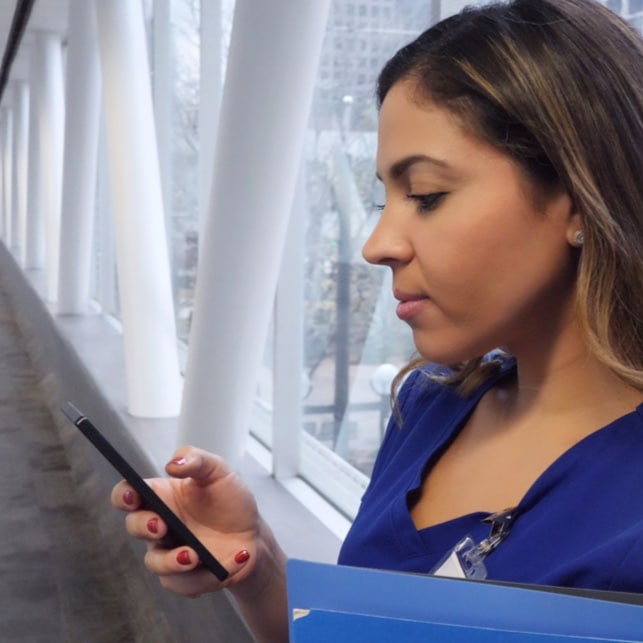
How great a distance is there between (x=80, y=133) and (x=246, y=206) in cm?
522

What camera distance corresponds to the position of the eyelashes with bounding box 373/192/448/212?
1121 mm

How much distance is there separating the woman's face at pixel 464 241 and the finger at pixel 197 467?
416 mm

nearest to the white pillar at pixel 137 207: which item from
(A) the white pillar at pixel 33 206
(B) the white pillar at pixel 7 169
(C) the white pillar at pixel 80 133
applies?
(C) the white pillar at pixel 80 133

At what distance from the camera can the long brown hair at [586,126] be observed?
1.06 meters

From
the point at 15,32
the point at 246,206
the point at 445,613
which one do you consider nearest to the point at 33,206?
the point at 15,32

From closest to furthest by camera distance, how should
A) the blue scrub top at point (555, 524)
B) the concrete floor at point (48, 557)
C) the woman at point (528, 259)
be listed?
the blue scrub top at point (555, 524) < the woman at point (528, 259) < the concrete floor at point (48, 557)

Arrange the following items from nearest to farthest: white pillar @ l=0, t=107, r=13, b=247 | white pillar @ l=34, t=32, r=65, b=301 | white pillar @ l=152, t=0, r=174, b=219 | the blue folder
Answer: the blue folder
white pillar @ l=152, t=0, r=174, b=219
white pillar @ l=34, t=32, r=65, b=301
white pillar @ l=0, t=107, r=13, b=247

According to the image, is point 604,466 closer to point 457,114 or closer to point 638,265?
point 638,265

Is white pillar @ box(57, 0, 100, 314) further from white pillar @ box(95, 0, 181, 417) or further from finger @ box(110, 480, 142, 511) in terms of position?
finger @ box(110, 480, 142, 511)

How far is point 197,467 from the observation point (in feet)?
4.60

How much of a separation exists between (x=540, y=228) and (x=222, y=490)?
0.63 m

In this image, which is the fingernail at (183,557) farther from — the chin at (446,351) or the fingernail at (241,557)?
the chin at (446,351)

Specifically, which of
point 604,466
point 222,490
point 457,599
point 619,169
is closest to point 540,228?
point 619,169

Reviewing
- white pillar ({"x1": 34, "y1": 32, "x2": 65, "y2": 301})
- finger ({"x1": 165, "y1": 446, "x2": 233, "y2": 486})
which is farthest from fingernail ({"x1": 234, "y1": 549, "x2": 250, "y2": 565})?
white pillar ({"x1": 34, "y1": 32, "x2": 65, "y2": 301})
